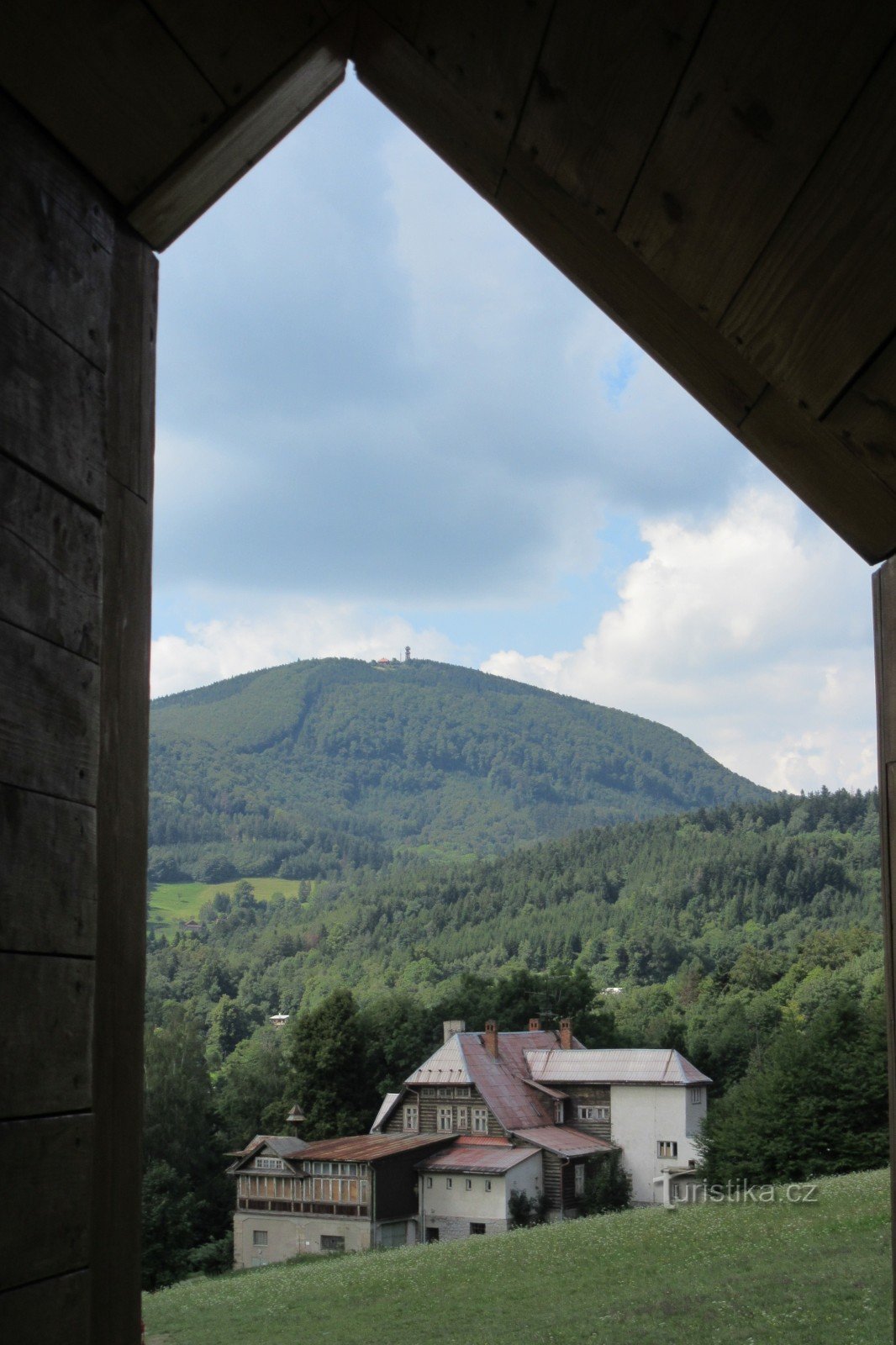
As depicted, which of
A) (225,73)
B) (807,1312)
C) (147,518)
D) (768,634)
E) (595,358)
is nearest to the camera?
(225,73)

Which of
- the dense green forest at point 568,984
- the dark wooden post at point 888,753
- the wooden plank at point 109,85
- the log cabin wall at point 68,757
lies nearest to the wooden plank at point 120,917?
the log cabin wall at point 68,757

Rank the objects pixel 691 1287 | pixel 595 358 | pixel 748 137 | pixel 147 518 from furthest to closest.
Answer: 1. pixel 595 358
2. pixel 691 1287
3. pixel 147 518
4. pixel 748 137

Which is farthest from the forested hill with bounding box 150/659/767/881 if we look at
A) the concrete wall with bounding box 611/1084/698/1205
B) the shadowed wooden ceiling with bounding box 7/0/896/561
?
the shadowed wooden ceiling with bounding box 7/0/896/561

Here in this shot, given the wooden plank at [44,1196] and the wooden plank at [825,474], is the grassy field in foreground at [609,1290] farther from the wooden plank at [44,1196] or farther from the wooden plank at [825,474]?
the wooden plank at [44,1196]

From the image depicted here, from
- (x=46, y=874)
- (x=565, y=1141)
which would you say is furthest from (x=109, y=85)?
(x=565, y=1141)

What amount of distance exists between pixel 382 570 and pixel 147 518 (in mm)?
125229

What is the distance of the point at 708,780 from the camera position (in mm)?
93312

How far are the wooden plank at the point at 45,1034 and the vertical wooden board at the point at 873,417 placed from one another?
25.3 inches

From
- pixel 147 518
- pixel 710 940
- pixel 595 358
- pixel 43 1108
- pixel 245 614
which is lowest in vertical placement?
pixel 710 940

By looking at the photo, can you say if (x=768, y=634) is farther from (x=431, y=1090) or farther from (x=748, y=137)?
(x=748, y=137)

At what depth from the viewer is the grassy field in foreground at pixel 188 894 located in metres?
49.8

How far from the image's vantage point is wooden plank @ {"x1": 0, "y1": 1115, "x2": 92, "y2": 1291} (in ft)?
2.11

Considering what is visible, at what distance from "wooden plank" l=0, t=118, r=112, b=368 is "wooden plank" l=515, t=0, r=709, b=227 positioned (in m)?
0.34

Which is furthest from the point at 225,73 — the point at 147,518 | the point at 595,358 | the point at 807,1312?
the point at 595,358
